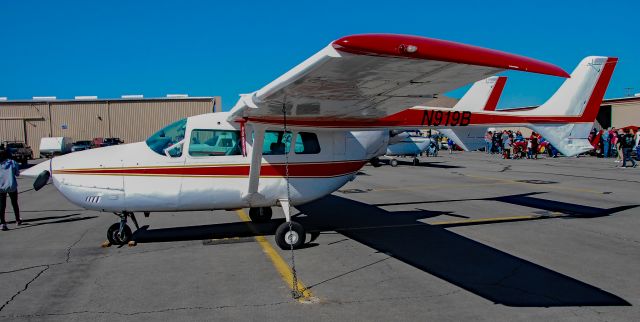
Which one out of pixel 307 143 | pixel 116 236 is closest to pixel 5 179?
pixel 116 236

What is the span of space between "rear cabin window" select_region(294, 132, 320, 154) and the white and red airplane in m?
0.02

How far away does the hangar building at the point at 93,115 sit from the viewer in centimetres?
5128

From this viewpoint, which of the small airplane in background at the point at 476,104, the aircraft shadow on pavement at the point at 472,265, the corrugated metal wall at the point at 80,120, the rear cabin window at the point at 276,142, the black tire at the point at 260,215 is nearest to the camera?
the aircraft shadow on pavement at the point at 472,265

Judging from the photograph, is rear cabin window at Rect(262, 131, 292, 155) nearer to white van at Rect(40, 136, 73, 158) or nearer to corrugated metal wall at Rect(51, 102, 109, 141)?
white van at Rect(40, 136, 73, 158)

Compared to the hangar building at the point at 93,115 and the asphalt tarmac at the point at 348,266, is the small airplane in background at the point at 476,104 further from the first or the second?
the hangar building at the point at 93,115

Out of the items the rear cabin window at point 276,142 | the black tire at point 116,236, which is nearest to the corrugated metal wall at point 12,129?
the black tire at point 116,236

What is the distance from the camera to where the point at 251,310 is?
15.3 ft

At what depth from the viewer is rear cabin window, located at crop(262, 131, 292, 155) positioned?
7.91 meters

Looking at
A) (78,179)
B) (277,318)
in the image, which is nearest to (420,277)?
(277,318)

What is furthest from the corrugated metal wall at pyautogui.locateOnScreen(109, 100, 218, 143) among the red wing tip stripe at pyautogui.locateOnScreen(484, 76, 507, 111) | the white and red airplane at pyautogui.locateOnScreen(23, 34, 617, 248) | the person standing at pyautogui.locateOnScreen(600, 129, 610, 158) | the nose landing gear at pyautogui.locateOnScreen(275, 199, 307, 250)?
the nose landing gear at pyautogui.locateOnScreen(275, 199, 307, 250)

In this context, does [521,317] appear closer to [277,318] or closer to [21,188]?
[277,318]

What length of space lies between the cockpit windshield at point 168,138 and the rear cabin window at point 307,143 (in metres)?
1.91

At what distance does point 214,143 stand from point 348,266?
3.12 metres

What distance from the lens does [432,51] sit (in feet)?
12.2
